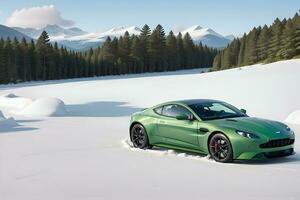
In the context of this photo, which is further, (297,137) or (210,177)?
(297,137)

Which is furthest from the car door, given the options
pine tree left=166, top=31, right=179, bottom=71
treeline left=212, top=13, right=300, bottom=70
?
pine tree left=166, top=31, right=179, bottom=71

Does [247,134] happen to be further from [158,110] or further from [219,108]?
[158,110]

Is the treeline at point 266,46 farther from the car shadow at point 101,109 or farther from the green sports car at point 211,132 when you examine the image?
the green sports car at point 211,132

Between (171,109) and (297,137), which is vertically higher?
(171,109)

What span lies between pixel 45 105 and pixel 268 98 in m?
11.0

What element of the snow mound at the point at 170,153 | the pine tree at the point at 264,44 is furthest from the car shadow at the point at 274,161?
the pine tree at the point at 264,44

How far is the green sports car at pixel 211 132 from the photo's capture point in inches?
396

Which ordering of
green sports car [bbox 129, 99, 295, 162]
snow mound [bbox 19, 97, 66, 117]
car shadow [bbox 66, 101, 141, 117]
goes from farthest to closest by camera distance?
1. car shadow [bbox 66, 101, 141, 117]
2. snow mound [bbox 19, 97, 66, 117]
3. green sports car [bbox 129, 99, 295, 162]

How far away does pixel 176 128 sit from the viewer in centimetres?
1156

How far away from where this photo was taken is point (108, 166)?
392 inches

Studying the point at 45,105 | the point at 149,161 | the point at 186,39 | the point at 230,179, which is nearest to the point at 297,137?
the point at 149,161

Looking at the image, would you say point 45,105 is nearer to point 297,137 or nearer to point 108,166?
point 297,137

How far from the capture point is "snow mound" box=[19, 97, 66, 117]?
24391mm

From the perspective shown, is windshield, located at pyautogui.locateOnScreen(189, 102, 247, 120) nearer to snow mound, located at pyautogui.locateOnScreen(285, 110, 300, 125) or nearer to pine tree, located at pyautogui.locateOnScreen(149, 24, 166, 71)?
snow mound, located at pyautogui.locateOnScreen(285, 110, 300, 125)
